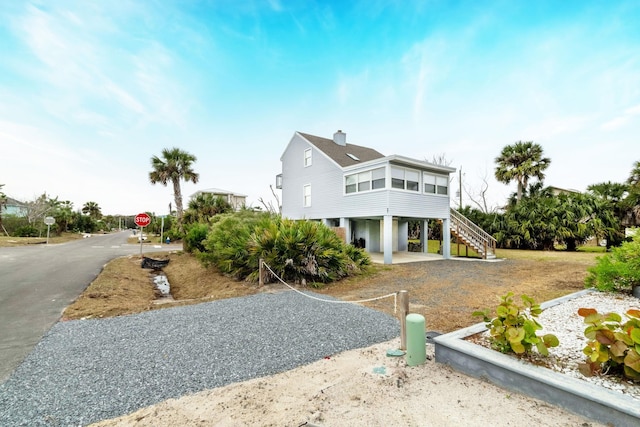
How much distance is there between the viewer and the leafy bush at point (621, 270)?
6180 mm

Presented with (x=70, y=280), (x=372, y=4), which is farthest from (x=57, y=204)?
(x=372, y=4)

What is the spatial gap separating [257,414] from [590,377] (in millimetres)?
3101

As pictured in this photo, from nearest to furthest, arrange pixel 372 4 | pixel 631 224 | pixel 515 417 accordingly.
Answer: pixel 515 417
pixel 372 4
pixel 631 224

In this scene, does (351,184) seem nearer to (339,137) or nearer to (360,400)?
(339,137)

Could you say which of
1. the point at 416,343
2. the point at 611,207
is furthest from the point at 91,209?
the point at 611,207

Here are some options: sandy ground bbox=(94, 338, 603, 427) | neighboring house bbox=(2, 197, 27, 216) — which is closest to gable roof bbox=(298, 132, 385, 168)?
sandy ground bbox=(94, 338, 603, 427)

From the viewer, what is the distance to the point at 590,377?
2629 mm

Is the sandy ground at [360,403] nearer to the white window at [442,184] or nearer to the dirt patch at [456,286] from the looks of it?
the dirt patch at [456,286]

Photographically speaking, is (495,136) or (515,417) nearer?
(515,417)

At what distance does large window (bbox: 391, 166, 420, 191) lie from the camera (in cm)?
1407

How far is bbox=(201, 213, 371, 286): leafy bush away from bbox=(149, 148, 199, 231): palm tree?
2012cm

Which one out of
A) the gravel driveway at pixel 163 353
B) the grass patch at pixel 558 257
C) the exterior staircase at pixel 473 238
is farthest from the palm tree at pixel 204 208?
the grass patch at pixel 558 257

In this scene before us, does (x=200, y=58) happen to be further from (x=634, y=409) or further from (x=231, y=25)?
(x=634, y=409)

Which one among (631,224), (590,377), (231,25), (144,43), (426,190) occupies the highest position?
(231,25)
